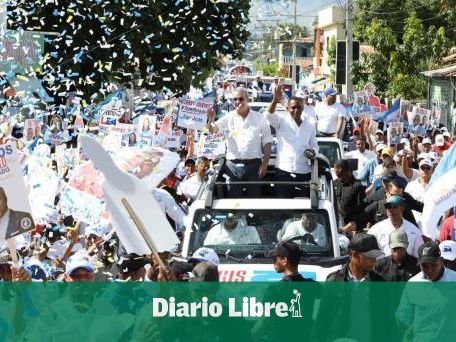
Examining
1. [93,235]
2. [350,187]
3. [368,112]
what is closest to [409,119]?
[368,112]

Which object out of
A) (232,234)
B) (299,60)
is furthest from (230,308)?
(299,60)

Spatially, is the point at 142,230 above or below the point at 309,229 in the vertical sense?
above

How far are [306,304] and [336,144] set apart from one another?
8.80 metres

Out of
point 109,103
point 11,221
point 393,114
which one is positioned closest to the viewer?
point 11,221

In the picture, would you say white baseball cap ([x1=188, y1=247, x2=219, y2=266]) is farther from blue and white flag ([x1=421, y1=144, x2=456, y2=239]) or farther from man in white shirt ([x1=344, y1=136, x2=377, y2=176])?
man in white shirt ([x1=344, y1=136, x2=377, y2=176])

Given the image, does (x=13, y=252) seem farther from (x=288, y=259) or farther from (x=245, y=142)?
(x=245, y=142)

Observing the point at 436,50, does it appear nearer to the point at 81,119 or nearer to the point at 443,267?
the point at 81,119

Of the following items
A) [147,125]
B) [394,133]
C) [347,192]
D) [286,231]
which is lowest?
[394,133]

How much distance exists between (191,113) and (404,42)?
85.9 feet

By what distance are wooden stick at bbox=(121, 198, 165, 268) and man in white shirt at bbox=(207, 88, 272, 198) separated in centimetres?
415

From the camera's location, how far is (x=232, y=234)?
33.7ft

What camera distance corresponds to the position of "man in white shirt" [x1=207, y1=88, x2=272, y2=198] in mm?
11812

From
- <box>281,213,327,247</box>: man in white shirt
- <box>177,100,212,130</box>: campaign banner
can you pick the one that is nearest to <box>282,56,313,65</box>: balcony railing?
<box>177,100,212,130</box>: campaign banner

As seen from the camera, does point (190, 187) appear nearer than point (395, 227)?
No
